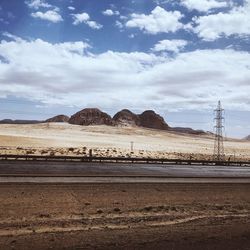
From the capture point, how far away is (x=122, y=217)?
13.4 m

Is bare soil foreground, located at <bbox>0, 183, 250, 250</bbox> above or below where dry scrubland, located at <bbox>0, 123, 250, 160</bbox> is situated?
below

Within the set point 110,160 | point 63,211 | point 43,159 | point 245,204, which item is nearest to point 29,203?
point 63,211

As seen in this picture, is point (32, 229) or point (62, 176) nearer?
point (32, 229)

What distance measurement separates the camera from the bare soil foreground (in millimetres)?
10398

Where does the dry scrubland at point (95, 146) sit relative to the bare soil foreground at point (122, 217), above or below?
above

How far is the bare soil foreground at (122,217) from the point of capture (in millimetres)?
10398

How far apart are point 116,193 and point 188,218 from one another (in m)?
4.15

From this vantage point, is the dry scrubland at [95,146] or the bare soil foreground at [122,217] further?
the dry scrubland at [95,146]

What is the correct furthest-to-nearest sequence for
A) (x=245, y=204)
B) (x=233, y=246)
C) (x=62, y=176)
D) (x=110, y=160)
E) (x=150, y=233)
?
1. (x=110, y=160)
2. (x=62, y=176)
3. (x=245, y=204)
4. (x=150, y=233)
5. (x=233, y=246)

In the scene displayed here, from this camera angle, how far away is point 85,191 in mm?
17344

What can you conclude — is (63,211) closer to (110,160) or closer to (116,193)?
(116,193)

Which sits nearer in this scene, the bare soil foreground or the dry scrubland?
the bare soil foreground

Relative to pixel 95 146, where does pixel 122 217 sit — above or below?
below

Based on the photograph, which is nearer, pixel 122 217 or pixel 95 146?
pixel 122 217
